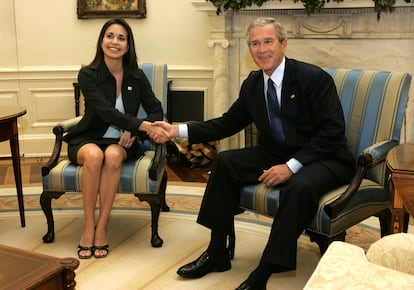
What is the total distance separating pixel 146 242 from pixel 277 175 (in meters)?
1.00

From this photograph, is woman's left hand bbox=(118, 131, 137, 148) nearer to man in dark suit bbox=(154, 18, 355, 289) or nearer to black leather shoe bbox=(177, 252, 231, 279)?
man in dark suit bbox=(154, 18, 355, 289)

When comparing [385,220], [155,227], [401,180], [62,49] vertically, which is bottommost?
[155,227]

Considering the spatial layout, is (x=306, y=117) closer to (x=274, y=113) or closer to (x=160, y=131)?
(x=274, y=113)

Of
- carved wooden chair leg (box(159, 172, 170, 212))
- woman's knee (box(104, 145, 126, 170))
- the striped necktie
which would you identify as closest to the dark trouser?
the striped necktie

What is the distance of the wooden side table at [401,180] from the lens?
1.99 metres

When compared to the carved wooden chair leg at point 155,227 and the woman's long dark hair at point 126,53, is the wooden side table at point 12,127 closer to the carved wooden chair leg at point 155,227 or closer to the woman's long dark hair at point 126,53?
the woman's long dark hair at point 126,53

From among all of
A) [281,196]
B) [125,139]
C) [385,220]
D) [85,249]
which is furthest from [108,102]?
[385,220]

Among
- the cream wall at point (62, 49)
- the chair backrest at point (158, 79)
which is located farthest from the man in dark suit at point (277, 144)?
the cream wall at point (62, 49)

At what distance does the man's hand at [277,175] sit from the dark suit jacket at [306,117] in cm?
8

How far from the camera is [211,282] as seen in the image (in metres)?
2.64

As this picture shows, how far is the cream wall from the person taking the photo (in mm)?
4859

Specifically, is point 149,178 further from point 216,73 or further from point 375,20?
point 375,20

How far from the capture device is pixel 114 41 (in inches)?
121

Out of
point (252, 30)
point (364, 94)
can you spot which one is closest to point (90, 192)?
point (252, 30)
